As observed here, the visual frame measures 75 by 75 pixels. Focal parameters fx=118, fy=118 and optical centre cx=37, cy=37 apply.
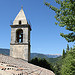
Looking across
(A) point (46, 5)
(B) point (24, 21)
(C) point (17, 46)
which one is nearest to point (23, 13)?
(B) point (24, 21)

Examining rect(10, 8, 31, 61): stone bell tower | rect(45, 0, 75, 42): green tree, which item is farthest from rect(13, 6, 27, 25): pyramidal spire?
rect(45, 0, 75, 42): green tree

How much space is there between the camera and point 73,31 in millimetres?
6438

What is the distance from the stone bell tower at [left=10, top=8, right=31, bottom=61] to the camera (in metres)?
16.2

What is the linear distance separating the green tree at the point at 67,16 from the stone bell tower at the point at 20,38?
31.9 ft

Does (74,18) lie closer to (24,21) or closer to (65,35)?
(65,35)

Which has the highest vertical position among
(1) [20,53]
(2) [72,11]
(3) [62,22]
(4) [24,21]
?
(4) [24,21]

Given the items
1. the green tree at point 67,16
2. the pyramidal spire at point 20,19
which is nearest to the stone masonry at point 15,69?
the green tree at point 67,16

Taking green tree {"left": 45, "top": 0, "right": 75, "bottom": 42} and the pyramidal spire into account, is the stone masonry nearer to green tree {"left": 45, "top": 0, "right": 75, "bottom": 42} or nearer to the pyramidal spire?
green tree {"left": 45, "top": 0, "right": 75, "bottom": 42}

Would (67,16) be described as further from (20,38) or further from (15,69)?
(20,38)

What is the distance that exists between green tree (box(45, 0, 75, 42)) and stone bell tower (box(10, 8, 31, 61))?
974 centimetres

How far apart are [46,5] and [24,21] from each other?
32.9 feet

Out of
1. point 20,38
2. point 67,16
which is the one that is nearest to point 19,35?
point 20,38

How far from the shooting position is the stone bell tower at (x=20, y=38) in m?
16.2

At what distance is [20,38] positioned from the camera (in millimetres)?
17500
